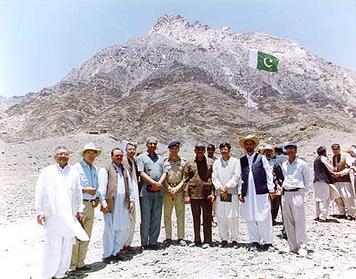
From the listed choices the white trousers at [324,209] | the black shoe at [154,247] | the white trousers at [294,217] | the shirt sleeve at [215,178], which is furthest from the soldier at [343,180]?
the black shoe at [154,247]

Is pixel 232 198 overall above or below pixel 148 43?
A: below

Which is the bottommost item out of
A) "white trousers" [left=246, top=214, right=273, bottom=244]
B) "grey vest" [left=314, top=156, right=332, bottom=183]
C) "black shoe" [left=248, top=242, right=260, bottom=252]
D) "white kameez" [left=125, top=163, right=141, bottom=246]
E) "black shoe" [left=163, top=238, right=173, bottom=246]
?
"black shoe" [left=248, top=242, right=260, bottom=252]

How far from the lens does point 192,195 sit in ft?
22.7

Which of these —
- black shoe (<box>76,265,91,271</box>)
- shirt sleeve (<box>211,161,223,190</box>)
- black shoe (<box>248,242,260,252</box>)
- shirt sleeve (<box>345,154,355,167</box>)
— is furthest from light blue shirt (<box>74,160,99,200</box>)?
shirt sleeve (<box>345,154,355,167</box>)

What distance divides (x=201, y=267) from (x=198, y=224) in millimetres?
1204

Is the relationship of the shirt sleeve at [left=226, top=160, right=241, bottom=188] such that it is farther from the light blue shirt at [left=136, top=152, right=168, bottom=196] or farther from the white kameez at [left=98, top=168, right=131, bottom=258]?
the white kameez at [left=98, top=168, right=131, bottom=258]

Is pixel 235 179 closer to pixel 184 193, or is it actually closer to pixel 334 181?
pixel 184 193

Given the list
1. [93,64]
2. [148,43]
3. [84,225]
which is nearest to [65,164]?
Result: [84,225]

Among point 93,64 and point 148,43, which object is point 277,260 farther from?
point 148,43

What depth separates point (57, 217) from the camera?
5602mm

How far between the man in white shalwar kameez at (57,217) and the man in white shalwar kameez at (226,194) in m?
2.24

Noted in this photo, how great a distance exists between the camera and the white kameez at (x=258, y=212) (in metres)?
6.68

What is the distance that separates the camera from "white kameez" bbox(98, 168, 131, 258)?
6305mm

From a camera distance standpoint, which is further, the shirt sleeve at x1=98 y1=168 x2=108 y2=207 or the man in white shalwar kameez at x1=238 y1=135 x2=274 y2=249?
the man in white shalwar kameez at x1=238 y1=135 x2=274 y2=249
